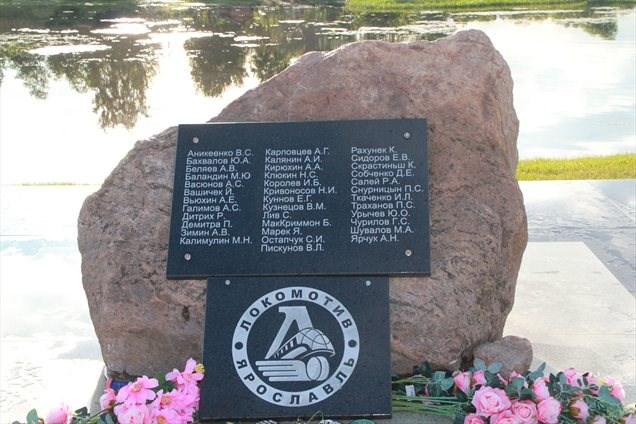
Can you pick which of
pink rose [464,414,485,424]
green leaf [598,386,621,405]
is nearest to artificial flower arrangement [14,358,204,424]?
pink rose [464,414,485,424]

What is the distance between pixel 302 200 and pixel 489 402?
1158mm

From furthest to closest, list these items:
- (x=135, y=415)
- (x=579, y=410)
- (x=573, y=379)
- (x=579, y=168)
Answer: (x=579, y=168) → (x=573, y=379) → (x=579, y=410) → (x=135, y=415)

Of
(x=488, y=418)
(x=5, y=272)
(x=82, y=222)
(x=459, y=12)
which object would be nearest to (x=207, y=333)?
(x=82, y=222)

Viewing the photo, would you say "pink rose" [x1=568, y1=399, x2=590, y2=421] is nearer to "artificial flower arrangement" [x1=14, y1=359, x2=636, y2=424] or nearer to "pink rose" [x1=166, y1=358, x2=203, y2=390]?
"artificial flower arrangement" [x1=14, y1=359, x2=636, y2=424]

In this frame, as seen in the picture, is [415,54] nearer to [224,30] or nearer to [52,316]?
[52,316]

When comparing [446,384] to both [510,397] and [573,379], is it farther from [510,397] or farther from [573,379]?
[573,379]

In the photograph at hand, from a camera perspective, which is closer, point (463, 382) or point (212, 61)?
point (463, 382)

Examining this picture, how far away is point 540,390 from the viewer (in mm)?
3348

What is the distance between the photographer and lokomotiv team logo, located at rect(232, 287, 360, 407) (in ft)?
11.2

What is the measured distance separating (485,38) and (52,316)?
9.66ft

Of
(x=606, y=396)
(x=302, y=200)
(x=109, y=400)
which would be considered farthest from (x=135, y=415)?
(x=606, y=396)

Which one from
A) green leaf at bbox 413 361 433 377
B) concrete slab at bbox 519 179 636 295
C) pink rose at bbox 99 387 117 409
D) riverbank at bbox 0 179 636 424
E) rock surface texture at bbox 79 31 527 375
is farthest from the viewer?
concrete slab at bbox 519 179 636 295

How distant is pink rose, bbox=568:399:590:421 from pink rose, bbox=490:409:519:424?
0.90 feet

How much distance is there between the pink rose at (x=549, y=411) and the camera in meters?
3.26
